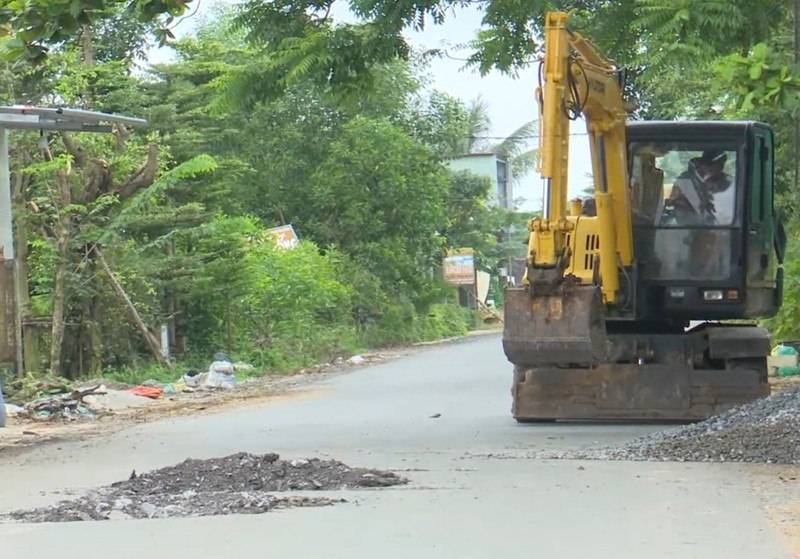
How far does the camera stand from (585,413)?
15.9 meters

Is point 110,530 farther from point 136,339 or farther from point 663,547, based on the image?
point 136,339

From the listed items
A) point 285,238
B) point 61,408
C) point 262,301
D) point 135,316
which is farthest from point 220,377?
point 285,238

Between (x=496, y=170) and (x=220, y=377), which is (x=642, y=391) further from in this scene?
(x=496, y=170)

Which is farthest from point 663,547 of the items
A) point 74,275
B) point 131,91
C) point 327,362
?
point 327,362

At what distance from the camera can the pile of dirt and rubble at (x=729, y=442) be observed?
12.3 m

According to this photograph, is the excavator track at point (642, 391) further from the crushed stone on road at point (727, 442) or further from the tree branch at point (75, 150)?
the tree branch at point (75, 150)

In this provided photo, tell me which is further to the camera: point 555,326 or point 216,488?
point 555,326

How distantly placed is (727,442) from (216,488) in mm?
4972

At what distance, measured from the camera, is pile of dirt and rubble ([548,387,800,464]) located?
40.4ft

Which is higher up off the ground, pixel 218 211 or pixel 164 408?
pixel 218 211

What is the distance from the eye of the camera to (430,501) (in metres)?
9.88

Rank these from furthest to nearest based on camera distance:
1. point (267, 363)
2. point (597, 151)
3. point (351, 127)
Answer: point (351, 127) → point (267, 363) → point (597, 151)

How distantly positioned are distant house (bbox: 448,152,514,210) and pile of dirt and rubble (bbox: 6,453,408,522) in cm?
6217

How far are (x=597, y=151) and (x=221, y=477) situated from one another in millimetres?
6254
